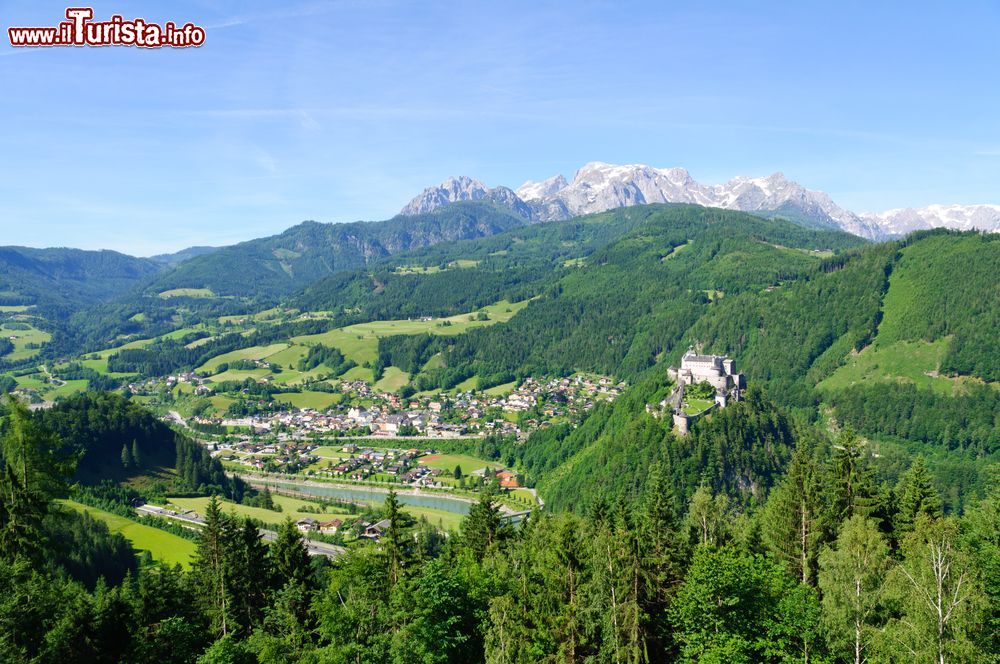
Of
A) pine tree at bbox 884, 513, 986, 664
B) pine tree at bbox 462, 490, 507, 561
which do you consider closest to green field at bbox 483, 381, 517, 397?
pine tree at bbox 462, 490, 507, 561

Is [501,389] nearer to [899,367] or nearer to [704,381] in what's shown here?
[704,381]

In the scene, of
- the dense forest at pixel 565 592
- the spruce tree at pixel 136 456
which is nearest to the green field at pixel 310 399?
the spruce tree at pixel 136 456

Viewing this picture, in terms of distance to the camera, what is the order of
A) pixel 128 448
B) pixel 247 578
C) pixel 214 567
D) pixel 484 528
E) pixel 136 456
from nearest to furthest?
1. pixel 214 567
2. pixel 247 578
3. pixel 484 528
4. pixel 136 456
5. pixel 128 448

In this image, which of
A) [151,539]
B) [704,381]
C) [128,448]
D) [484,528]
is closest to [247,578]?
[484,528]

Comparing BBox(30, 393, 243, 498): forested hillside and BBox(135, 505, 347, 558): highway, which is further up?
BBox(30, 393, 243, 498): forested hillside

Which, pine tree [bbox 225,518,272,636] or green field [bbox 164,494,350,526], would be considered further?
green field [bbox 164,494,350,526]

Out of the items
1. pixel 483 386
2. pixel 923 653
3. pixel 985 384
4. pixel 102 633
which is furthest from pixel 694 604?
pixel 483 386

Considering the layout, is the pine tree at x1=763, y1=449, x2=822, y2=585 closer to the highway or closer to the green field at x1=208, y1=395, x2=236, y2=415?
the highway

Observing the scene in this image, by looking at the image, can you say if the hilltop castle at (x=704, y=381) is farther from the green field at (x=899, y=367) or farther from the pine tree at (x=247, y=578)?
the green field at (x=899, y=367)
